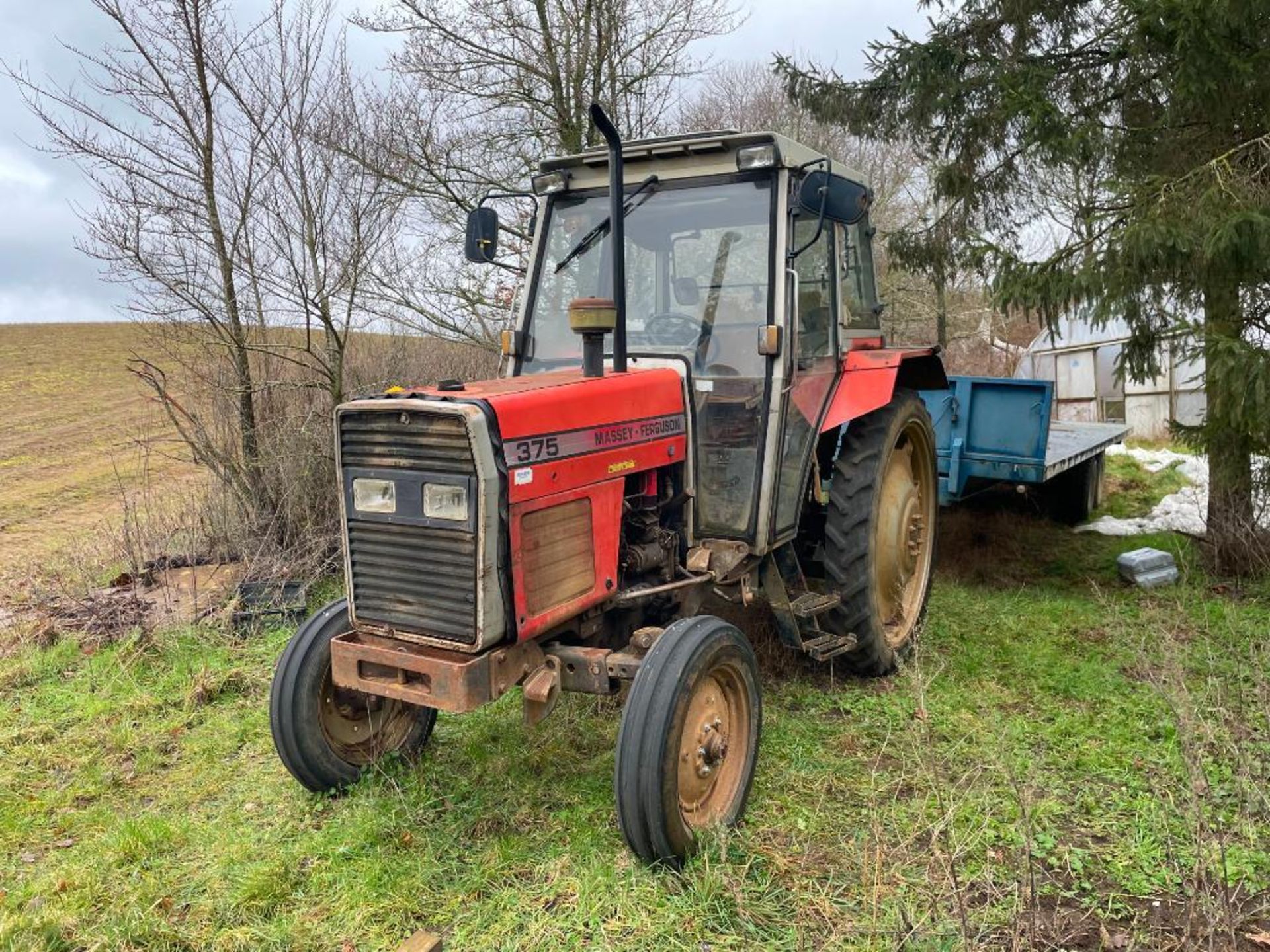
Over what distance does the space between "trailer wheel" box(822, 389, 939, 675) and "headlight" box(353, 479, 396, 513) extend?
2.02 metres

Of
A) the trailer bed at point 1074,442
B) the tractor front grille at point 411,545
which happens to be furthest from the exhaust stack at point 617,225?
the trailer bed at point 1074,442

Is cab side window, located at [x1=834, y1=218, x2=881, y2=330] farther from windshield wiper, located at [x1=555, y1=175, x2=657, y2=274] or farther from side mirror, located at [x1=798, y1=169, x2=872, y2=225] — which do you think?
windshield wiper, located at [x1=555, y1=175, x2=657, y2=274]

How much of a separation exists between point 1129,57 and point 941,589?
141 inches

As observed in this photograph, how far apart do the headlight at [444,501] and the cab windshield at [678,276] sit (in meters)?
1.14

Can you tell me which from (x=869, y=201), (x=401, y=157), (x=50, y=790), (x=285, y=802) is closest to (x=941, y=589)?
(x=869, y=201)

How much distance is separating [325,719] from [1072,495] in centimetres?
630

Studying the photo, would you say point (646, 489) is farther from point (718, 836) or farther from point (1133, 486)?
point (1133, 486)

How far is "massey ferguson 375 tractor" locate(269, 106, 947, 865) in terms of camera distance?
2.70 metres

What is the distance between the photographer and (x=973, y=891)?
2619mm

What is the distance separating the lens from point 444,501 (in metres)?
2.68

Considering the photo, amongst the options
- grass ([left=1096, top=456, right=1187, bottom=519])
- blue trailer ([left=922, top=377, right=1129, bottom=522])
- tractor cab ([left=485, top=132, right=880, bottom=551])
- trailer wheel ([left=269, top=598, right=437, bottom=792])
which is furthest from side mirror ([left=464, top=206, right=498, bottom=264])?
grass ([left=1096, top=456, right=1187, bottom=519])

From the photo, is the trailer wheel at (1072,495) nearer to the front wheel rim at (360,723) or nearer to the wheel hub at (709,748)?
the wheel hub at (709,748)

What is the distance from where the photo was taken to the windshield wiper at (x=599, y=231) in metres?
3.66

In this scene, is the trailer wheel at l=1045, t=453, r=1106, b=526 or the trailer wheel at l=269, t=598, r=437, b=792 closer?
the trailer wheel at l=269, t=598, r=437, b=792
